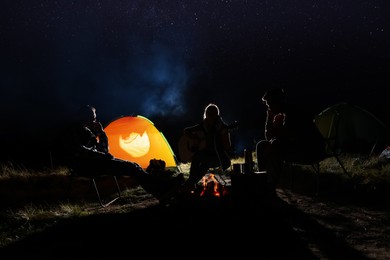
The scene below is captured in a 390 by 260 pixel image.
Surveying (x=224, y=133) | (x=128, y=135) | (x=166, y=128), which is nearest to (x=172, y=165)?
(x=128, y=135)

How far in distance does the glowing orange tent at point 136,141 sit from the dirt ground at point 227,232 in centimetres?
420

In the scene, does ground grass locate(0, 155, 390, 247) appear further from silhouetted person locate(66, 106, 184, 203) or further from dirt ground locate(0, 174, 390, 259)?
silhouetted person locate(66, 106, 184, 203)

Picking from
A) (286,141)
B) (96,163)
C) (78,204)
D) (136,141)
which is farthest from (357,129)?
(78,204)

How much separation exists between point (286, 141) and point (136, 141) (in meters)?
4.72

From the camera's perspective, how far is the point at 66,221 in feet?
14.2

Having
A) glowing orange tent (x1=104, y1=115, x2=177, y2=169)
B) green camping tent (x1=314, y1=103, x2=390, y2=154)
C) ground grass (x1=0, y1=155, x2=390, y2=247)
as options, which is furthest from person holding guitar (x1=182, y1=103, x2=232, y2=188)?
green camping tent (x1=314, y1=103, x2=390, y2=154)

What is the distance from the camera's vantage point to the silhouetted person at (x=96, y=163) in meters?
4.76

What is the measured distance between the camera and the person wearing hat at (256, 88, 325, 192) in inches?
199

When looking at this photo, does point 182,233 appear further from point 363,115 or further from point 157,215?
point 363,115

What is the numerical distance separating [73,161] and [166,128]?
26.3 metres

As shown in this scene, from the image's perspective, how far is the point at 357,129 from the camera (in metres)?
10.1

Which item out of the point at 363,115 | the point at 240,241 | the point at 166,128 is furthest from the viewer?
the point at 166,128

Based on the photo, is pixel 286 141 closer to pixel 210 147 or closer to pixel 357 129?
pixel 210 147

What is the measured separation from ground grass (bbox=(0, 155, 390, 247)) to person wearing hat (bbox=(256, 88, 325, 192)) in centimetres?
85
